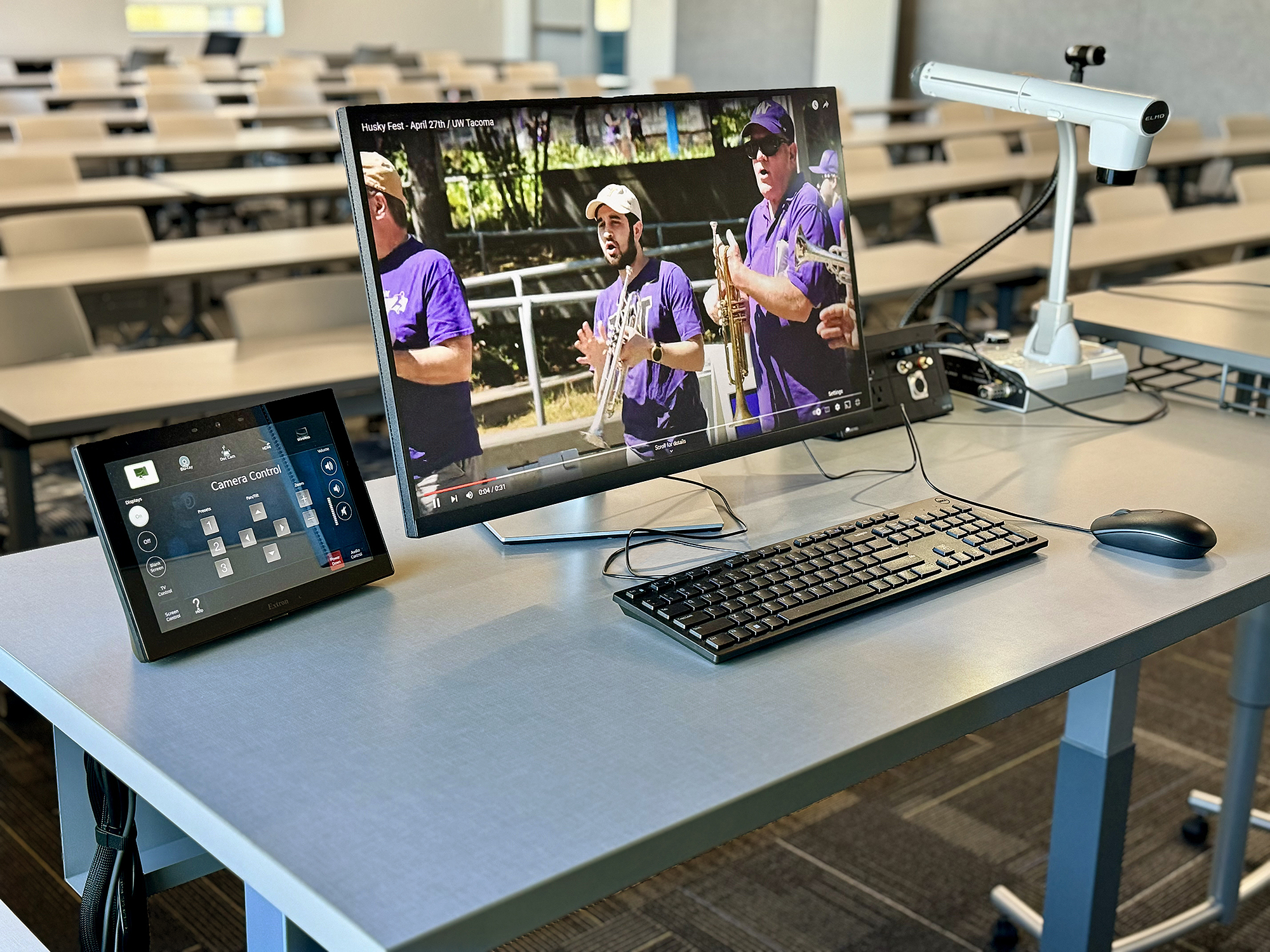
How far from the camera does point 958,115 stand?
7.22 meters

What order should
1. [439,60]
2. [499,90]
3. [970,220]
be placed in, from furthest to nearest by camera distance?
[439,60] → [499,90] → [970,220]

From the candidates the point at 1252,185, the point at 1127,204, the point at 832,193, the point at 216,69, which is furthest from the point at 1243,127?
the point at 216,69

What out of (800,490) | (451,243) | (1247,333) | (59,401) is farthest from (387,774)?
(59,401)

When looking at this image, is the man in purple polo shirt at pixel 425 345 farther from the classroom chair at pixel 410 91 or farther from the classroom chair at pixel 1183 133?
the classroom chair at pixel 410 91

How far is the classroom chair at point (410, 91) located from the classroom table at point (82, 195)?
3.17m

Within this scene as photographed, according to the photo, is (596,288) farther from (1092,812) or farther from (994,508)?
(1092,812)

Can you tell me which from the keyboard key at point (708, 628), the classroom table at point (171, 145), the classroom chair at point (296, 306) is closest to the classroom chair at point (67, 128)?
the classroom table at point (171, 145)

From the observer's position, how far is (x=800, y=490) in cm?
142

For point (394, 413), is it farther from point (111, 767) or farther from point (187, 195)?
point (187, 195)

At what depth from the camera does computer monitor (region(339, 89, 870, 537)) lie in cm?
108

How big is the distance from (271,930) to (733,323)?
72 cm

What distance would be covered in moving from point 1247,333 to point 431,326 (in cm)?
131

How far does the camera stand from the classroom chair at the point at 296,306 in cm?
278

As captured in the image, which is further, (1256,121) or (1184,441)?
(1256,121)
